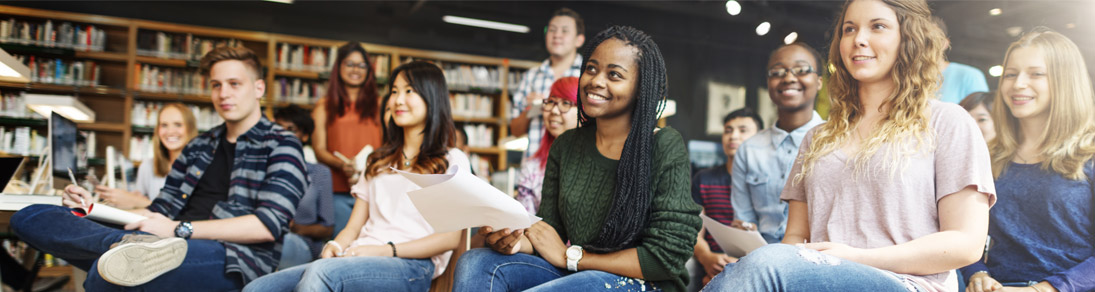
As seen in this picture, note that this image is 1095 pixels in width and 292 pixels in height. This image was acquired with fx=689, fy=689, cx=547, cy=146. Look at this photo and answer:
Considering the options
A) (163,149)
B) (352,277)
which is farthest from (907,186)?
(163,149)

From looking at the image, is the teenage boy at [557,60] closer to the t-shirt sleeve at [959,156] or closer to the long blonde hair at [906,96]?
the long blonde hair at [906,96]

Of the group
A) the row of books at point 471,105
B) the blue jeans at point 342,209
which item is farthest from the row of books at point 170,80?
the blue jeans at point 342,209

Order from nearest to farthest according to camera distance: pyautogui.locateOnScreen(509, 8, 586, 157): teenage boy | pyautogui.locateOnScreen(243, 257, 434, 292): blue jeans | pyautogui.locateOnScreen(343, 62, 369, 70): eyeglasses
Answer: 1. pyautogui.locateOnScreen(243, 257, 434, 292): blue jeans
2. pyautogui.locateOnScreen(509, 8, 586, 157): teenage boy
3. pyautogui.locateOnScreen(343, 62, 369, 70): eyeglasses

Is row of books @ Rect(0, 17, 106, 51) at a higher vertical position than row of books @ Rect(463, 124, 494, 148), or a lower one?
higher

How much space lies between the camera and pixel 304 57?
6.41 metres

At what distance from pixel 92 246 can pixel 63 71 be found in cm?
476

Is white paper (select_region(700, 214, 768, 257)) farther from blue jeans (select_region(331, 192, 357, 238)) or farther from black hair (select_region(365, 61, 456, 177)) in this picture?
blue jeans (select_region(331, 192, 357, 238))

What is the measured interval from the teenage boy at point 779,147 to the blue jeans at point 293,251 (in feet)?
5.41

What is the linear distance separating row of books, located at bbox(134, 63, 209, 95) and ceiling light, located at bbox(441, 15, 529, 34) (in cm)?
251

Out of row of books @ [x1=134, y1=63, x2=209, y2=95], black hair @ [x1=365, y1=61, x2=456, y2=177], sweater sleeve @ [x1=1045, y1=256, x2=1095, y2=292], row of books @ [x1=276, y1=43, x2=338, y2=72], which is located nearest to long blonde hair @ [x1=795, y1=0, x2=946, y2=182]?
sweater sleeve @ [x1=1045, y1=256, x2=1095, y2=292]

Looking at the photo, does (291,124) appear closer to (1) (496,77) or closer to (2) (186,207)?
(2) (186,207)

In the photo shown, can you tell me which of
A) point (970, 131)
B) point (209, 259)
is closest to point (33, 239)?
point (209, 259)

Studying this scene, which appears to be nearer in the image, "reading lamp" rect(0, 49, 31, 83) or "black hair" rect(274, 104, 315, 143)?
"reading lamp" rect(0, 49, 31, 83)

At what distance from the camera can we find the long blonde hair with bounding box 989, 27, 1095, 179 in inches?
69.2
